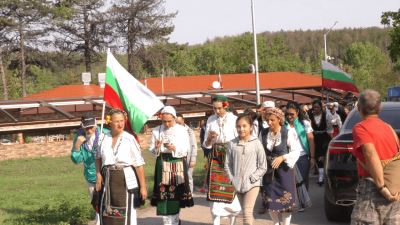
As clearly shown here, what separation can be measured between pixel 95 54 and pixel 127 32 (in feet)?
11.6

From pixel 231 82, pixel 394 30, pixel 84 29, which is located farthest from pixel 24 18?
pixel 394 30

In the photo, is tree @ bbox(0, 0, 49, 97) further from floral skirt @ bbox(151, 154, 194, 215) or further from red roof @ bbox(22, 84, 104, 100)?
floral skirt @ bbox(151, 154, 194, 215)

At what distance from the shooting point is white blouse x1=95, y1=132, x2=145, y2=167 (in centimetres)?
609

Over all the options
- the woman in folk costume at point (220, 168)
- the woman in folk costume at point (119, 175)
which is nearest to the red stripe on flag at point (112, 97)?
the woman in folk costume at point (119, 175)

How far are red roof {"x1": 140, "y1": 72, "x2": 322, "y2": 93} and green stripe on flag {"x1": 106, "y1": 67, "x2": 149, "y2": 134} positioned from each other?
3498 centimetres

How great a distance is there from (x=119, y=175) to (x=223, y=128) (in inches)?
78.6

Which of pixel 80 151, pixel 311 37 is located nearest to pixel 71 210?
pixel 80 151

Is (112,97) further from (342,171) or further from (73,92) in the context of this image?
(73,92)

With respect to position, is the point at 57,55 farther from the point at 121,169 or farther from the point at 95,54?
the point at 121,169

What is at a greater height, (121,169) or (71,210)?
(121,169)

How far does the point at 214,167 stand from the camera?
730 centimetres

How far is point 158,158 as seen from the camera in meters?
7.52

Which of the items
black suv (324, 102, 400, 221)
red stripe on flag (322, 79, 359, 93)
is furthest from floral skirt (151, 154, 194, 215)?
→ red stripe on flag (322, 79, 359, 93)

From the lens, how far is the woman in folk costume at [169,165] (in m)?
7.39
